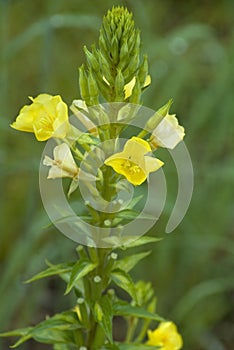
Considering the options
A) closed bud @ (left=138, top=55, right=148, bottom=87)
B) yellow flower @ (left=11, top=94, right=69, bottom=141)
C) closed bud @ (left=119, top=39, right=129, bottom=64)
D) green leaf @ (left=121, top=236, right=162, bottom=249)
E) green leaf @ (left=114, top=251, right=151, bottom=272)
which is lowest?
green leaf @ (left=114, top=251, right=151, bottom=272)

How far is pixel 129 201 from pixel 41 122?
23 cm

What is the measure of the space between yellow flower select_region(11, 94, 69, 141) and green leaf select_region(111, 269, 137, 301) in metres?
0.30

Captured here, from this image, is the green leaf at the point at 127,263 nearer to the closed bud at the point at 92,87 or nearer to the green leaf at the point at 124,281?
the green leaf at the point at 124,281

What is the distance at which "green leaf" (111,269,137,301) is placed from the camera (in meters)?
1.18

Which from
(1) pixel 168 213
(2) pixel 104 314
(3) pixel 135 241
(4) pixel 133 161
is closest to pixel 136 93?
(4) pixel 133 161

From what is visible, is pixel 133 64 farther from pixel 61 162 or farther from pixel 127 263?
pixel 127 263

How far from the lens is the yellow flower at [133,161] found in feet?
3.40

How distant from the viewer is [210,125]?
2971mm

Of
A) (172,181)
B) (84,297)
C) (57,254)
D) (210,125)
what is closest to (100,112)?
(84,297)

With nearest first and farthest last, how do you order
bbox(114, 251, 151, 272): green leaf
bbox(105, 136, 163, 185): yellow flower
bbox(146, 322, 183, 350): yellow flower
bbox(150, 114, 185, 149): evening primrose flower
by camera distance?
bbox(105, 136, 163, 185): yellow flower, bbox(150, 114, 185, 149): evening primrose flower, bbox(114, 251, 151, 272): green leaf, bbox(146, 322, 183, 350): yellow flower

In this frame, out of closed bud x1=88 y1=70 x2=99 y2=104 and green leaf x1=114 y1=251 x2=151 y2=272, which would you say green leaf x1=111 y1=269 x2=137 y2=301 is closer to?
green leaf x1=114 y1=251 x2=151 y2=272

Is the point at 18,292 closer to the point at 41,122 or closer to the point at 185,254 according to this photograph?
the point at 185,254

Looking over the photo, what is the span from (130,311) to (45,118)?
1.38 feet

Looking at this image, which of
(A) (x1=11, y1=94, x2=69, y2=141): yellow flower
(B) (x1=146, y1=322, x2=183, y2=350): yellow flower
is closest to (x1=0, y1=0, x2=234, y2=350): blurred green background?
(B) (x1=146, y1=322, x2=183, y2=350): yellow flower
